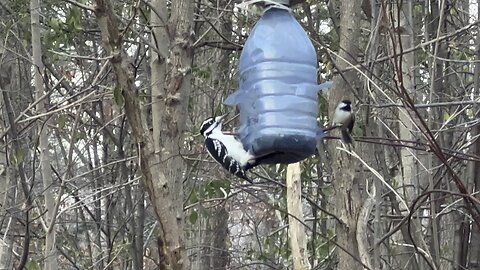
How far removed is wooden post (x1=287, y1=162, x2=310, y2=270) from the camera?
3924 mm

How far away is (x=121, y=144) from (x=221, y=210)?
127cm

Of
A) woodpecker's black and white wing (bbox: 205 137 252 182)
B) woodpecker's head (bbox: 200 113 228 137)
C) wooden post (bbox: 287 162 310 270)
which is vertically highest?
wooden post (bbox: 287 162 310 270)

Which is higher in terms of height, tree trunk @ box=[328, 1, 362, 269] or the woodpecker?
tree trunk @ box=[328, 1, 362, 269]

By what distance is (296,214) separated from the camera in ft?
13.0

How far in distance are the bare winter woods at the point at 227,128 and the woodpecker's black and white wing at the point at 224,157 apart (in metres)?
0.48

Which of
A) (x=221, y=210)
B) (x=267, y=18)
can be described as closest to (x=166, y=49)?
(x=267, y=18)

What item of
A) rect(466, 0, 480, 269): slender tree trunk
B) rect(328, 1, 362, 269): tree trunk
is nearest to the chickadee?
rect(328, 1, 362, 269): tree trunk

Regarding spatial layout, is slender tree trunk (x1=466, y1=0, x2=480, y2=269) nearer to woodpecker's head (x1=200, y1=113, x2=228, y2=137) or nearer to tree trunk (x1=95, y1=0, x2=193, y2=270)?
tree trunk (x1=95, y1=0, x2=193, y2=270)

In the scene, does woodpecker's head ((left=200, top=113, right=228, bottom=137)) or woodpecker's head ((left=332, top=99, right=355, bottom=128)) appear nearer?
woodpecker's head ((left=200, top=113, right=228, bottom=137))

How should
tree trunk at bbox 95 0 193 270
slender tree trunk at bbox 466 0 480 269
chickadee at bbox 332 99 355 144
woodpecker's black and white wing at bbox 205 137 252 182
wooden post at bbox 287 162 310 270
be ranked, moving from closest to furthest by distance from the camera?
woodpecker's black and white wing at bbox 205 137 252 182 < tree trunk at bbox 95 0 193 270 < chickadee at bbox 332 99 355 144 < wooden post at bbox 287 162 310 270 < slender tree trunk at bbox 466 0 480 269

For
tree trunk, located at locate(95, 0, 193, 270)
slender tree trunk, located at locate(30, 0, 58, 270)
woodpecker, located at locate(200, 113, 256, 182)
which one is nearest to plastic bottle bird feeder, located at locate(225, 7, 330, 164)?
woodpecker, located at locate(200, 113, 256, 182)

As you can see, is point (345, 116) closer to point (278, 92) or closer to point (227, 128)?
point (278, 92)

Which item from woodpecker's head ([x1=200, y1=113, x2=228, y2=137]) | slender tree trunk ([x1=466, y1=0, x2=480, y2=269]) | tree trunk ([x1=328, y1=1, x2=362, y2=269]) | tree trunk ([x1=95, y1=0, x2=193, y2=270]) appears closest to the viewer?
woodpecker's head ([x1=200, y1=113, x2=228, y2=137])

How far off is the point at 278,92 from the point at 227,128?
207 centimetres
